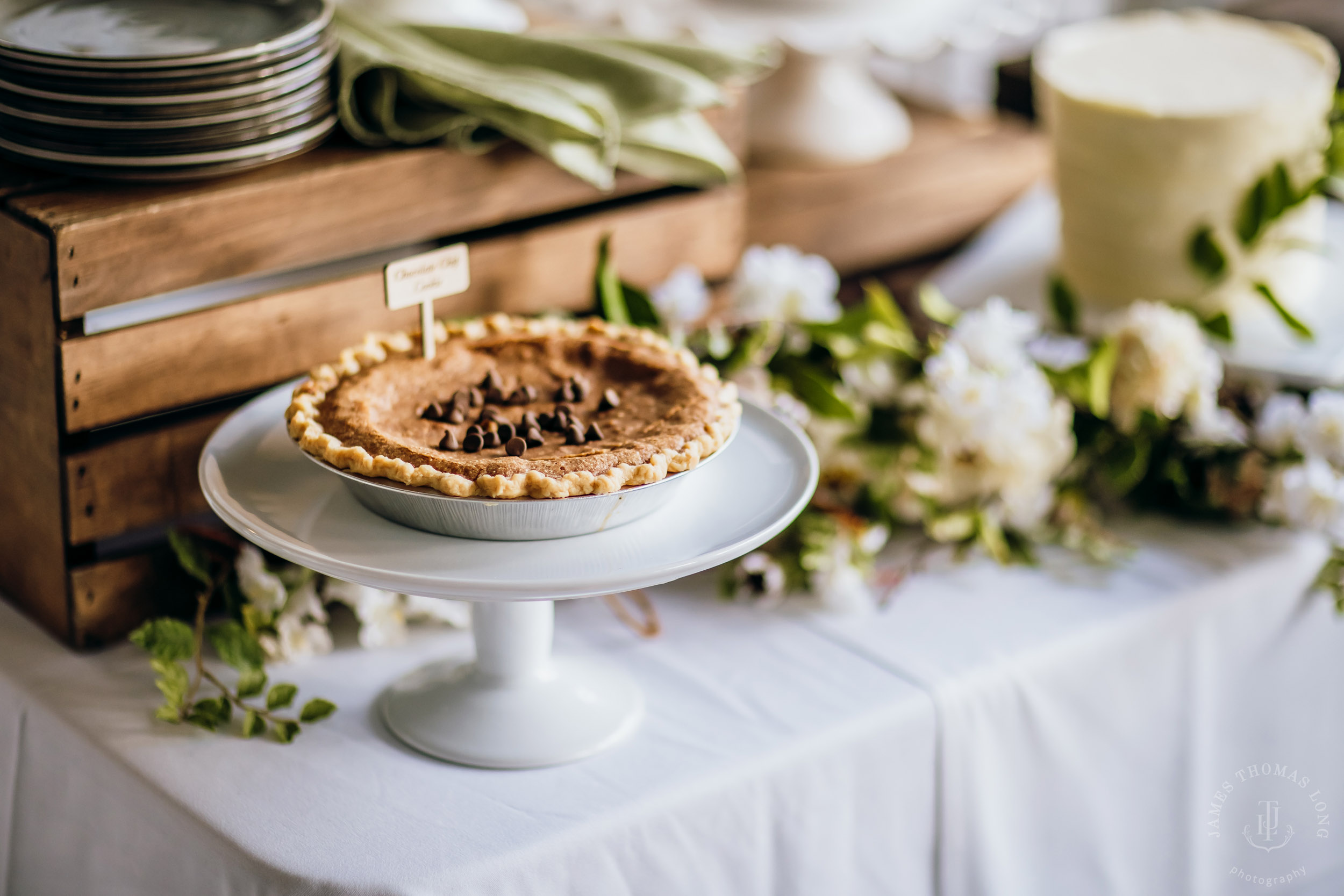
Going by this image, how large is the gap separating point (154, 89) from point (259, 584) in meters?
0.37

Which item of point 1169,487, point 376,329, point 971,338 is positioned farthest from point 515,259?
point 1169,487

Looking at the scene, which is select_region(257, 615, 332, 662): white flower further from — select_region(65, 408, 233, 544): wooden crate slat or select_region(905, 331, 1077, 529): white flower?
select_region(905, 331, 1077, 529): white flower

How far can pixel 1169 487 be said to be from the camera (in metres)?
1.24

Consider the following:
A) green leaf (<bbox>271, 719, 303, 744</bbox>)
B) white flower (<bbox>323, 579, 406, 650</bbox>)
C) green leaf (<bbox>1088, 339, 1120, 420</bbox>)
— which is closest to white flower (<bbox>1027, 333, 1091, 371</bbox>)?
green leaf (<bbox>1088, 339, 1120, 420</bbox>)

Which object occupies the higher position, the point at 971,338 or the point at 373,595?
the point at 971,338

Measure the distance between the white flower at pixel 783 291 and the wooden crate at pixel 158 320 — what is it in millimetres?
194

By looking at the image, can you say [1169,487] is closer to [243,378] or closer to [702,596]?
[702,596]

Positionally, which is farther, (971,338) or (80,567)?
(971,338)

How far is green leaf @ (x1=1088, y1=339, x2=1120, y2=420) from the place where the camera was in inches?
45.3

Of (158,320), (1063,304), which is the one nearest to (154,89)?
(158,320)

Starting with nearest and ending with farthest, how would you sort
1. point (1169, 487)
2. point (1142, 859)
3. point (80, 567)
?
point (80, 567), point (1142, 859), point (1169, 487)

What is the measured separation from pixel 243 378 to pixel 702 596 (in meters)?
0.42

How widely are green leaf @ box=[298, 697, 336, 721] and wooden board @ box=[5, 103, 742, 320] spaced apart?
1.05 feet

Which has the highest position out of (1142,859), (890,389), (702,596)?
(890,389)
